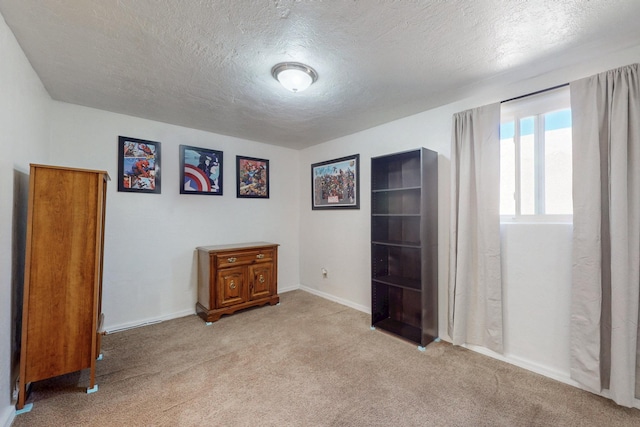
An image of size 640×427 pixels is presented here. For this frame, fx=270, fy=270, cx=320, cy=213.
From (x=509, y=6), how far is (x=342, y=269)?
122 inches

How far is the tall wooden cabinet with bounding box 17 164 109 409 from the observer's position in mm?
1732

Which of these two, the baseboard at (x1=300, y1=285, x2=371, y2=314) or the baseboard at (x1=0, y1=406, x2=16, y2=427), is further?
the baseboard at (x1=300, y1=285, x2=371, y2=314)

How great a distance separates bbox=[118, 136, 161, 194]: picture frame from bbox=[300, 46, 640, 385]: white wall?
7.82 ft

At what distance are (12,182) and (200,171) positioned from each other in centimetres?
184

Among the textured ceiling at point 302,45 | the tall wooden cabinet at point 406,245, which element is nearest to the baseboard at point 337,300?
the tall wooden cabinet at point 406,245

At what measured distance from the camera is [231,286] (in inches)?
127

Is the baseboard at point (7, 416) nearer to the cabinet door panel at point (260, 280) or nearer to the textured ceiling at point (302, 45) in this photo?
the cabinet door panel at point (260, 280)

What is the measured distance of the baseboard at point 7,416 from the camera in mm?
1547

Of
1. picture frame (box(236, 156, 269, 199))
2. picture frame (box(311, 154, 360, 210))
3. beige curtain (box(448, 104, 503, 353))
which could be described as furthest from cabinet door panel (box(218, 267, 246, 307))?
beige curtain (box(448, 104, 503, 353))

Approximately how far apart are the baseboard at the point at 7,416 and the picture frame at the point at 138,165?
1.95m

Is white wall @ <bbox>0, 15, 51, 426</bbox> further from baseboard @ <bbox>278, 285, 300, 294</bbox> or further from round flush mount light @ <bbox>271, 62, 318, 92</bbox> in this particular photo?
baseboard @ <bbox>278, 285, 300, 294</bbox>

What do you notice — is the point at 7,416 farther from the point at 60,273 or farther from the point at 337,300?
the point at 337,300

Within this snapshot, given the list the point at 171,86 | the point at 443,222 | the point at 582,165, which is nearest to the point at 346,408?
the point at 443,222

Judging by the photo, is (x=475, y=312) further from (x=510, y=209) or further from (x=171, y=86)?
(x=171, y=86)
